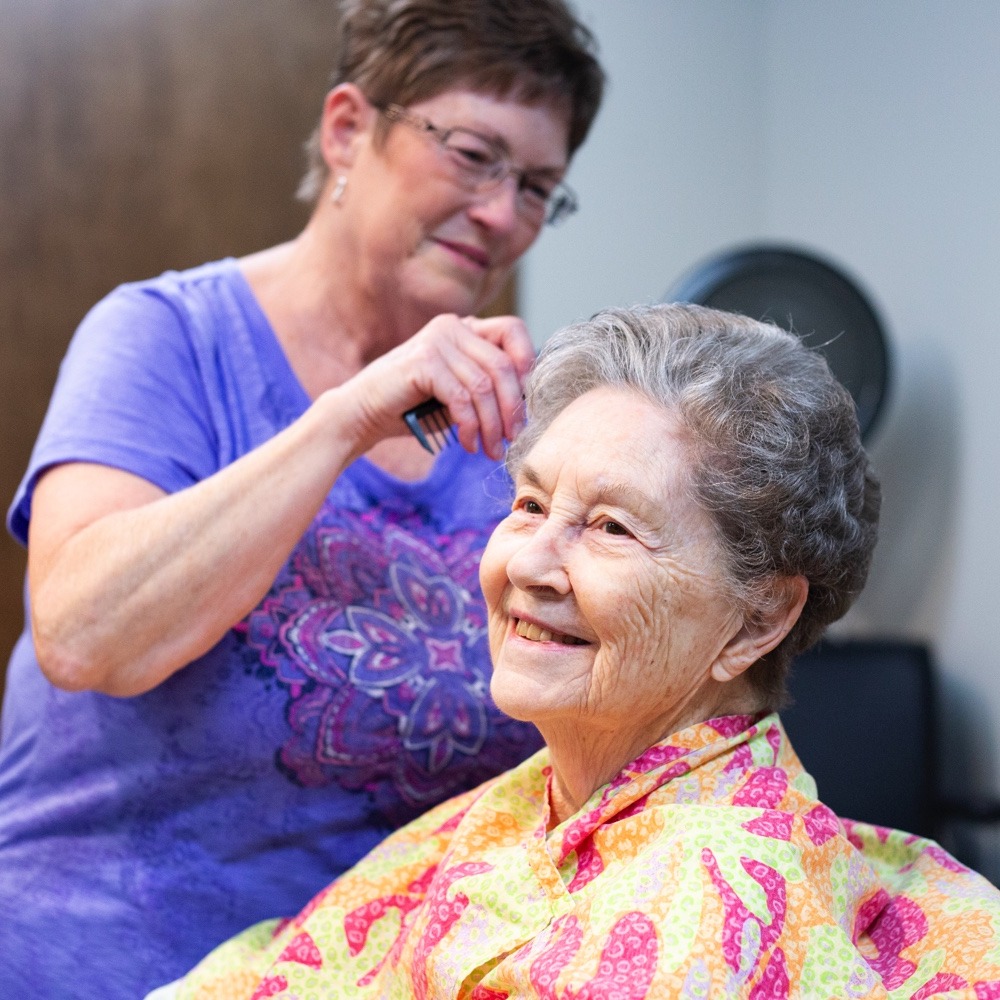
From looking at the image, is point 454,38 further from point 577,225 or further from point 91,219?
point 577,225

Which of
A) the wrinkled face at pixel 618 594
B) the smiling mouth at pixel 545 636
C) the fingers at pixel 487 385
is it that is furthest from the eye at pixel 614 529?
the fingers at pixel 487 385

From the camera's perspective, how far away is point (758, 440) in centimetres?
112

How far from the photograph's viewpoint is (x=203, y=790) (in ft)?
4.85

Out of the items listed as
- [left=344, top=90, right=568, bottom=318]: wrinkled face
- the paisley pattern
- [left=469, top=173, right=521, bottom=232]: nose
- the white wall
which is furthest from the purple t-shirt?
the white wall

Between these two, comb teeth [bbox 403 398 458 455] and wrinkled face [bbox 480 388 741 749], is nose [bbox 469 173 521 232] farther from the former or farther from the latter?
wrinkled face [bbox 480 388 741 749]

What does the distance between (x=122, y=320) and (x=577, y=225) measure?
2.07 metres

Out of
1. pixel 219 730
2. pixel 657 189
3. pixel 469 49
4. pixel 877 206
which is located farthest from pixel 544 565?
pixel 657 189

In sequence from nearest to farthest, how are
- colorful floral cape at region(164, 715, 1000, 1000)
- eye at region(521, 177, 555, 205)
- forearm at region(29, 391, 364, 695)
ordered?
colorful floral cape at region(164, 715, 1000, 1000) → forearm at region(29, 391, 364, 695) → eye at region(521, 177, 555, 205)

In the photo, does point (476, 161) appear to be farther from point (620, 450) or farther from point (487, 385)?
point (620, 450)

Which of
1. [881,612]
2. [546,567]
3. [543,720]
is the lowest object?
[881,612]

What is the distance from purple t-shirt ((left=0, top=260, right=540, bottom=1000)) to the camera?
144cm

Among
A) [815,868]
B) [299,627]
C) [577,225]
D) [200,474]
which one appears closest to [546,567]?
[815,868]

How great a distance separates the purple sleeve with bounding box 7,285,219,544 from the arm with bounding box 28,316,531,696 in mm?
63

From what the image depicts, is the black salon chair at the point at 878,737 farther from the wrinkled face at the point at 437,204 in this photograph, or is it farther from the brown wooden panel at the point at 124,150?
the brown wooden panel at the point at 124,150
